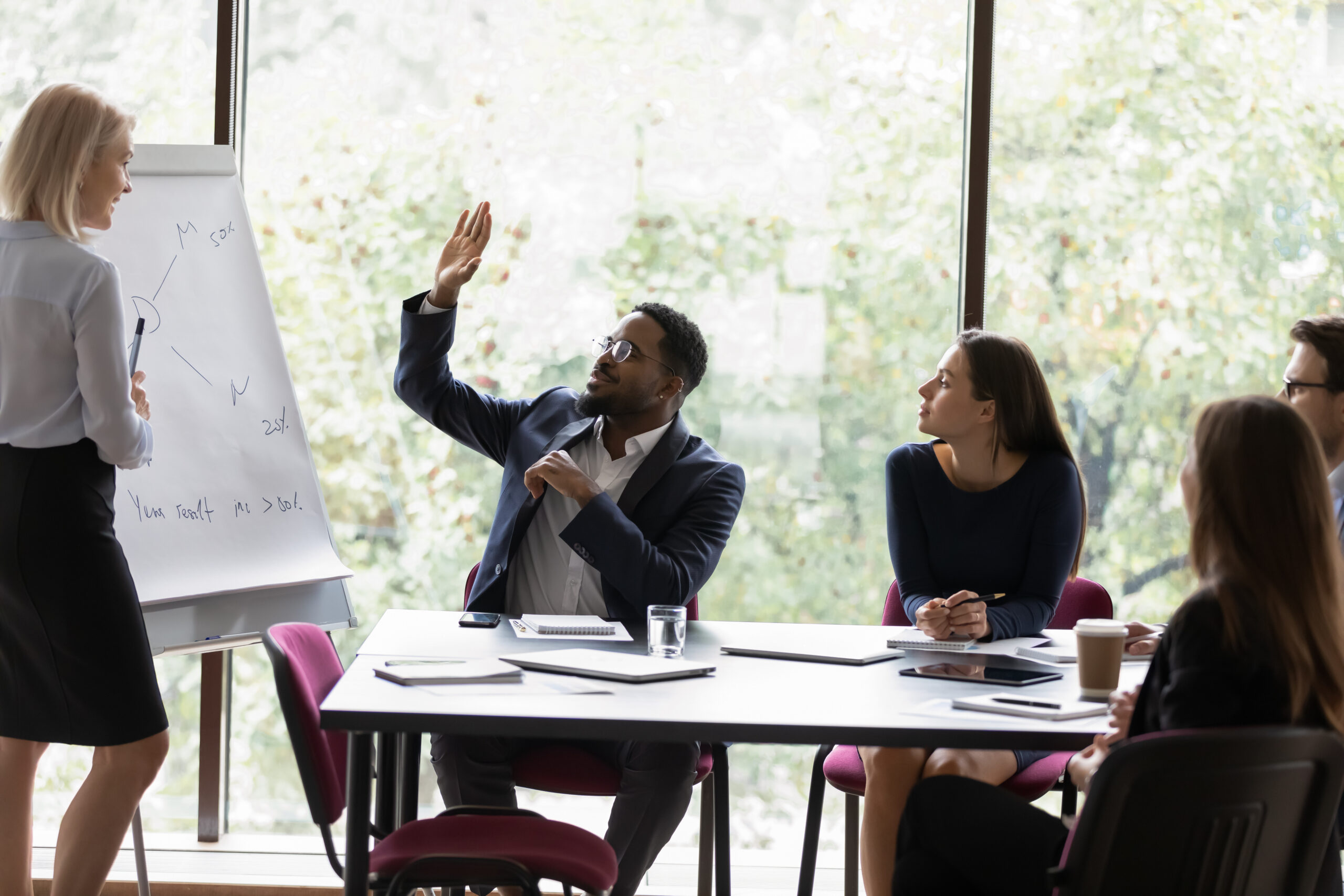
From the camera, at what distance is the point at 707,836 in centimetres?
249

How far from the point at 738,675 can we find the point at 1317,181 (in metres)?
2.49

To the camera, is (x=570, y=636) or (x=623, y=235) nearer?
(x=570, y=636)

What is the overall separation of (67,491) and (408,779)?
81cm

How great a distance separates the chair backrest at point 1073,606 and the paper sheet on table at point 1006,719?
99cm

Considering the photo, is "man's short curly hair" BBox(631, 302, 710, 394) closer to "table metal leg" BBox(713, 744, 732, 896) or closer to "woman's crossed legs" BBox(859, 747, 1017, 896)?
"table metal leg" BBox(713, 744, 732, 896)

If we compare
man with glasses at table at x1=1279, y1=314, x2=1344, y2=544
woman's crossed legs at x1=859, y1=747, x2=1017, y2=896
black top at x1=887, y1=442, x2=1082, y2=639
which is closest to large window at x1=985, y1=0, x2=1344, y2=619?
black top at x1=887, y1=442, x2=1082, y2=639

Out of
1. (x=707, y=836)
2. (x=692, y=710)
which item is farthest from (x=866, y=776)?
(x=692, y=710)

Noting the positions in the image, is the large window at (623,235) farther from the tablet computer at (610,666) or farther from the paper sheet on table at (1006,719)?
the paper sheet on table at (1006,719)

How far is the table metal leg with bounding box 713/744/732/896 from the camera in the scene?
94.1 inches

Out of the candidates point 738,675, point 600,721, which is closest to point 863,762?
point 738,675

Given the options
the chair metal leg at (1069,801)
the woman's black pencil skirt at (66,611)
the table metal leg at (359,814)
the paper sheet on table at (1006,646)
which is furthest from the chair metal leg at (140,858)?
the chair metal leg at (1069,801)

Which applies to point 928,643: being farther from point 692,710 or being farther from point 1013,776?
point 692,710

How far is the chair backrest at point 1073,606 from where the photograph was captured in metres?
2.64

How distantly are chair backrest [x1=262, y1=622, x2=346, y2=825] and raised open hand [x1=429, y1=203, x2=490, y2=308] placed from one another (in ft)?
3.52
